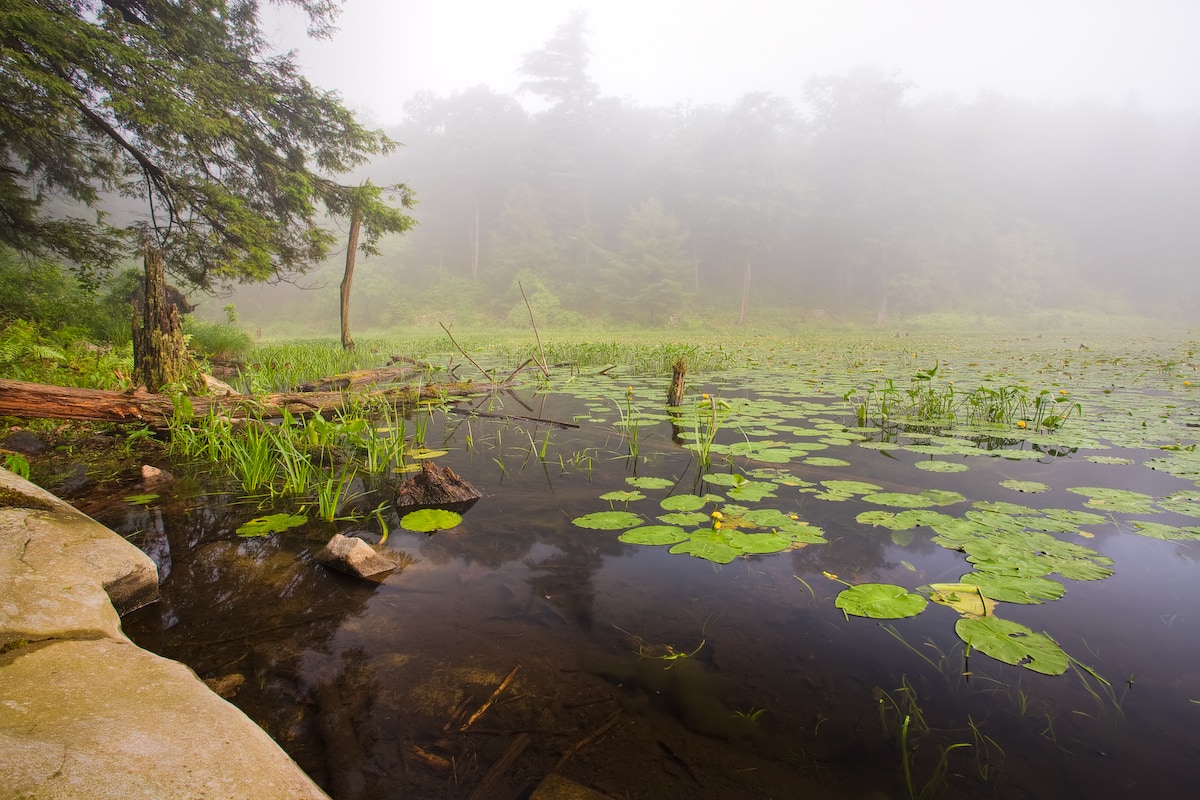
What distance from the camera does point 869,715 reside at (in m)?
1.36

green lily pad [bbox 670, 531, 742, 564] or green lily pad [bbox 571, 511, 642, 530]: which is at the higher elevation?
green lily pad [bbox 670, 531, 742, 564]

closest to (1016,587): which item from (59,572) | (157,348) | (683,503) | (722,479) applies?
(683,503)

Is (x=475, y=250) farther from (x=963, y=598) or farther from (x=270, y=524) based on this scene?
(x=963, y=598)

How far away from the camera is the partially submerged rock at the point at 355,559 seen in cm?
206

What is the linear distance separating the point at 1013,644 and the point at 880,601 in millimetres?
357

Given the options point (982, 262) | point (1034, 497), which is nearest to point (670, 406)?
point (1034, 497)

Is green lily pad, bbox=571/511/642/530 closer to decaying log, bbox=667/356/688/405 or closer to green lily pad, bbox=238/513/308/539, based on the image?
green lily pad, bbox=238/513/308/539

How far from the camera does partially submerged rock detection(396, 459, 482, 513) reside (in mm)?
2863

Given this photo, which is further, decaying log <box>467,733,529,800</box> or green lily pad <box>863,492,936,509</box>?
green lily pad <box>863,492,936,509</box>

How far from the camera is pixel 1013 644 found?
1505 mm

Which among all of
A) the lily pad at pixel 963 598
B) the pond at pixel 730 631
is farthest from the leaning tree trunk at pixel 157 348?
the lily pad at pixel 963 598

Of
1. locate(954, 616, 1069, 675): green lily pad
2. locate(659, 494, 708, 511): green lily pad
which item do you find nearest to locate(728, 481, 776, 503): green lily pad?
locate(659, 494, 708, 511): green lily pad

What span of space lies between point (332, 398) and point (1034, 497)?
555 centimetres

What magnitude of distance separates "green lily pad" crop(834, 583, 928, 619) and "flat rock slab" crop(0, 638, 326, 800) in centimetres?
161
